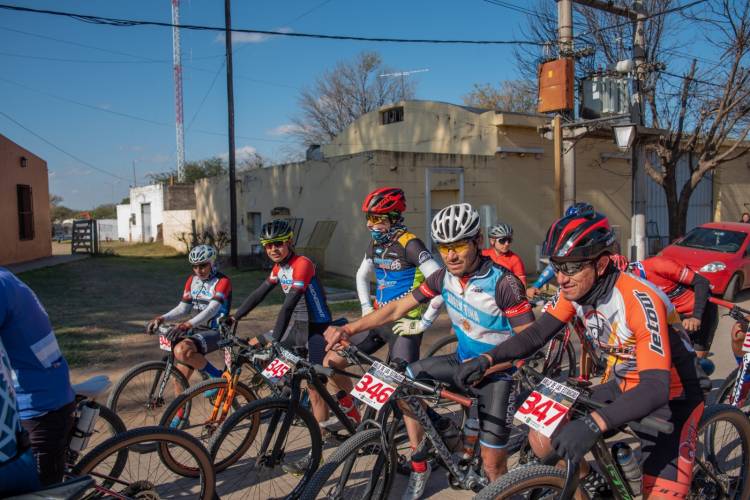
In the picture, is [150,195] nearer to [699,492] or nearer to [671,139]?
[671,139]

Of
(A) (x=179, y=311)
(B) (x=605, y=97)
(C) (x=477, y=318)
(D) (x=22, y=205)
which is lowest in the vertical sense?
(A) (x=179, y=311)

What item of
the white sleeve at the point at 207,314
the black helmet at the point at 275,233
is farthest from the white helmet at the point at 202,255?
the black helmet at the point at 275,233

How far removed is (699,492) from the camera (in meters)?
3.06

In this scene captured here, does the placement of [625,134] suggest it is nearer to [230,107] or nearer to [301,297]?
[301,297]

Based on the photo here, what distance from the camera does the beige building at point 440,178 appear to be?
15.7 meters

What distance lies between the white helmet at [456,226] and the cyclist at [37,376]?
2179mm

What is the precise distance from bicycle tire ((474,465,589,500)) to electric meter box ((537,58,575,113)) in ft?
33.5

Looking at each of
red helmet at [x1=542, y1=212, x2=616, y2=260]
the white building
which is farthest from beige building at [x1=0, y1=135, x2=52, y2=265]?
red helmet at [x1=542, y1=212, x2=616, y2=260]

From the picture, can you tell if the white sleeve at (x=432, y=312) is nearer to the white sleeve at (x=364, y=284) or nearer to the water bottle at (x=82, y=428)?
the white sleeve at (x=364, y=284)

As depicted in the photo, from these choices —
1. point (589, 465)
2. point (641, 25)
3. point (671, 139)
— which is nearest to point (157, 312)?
point (589, 465)

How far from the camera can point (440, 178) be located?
1606 centimetres

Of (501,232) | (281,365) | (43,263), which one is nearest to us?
(281,365)

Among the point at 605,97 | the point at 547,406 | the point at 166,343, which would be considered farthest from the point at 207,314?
A: the point at 605,97

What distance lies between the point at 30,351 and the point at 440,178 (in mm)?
14084
